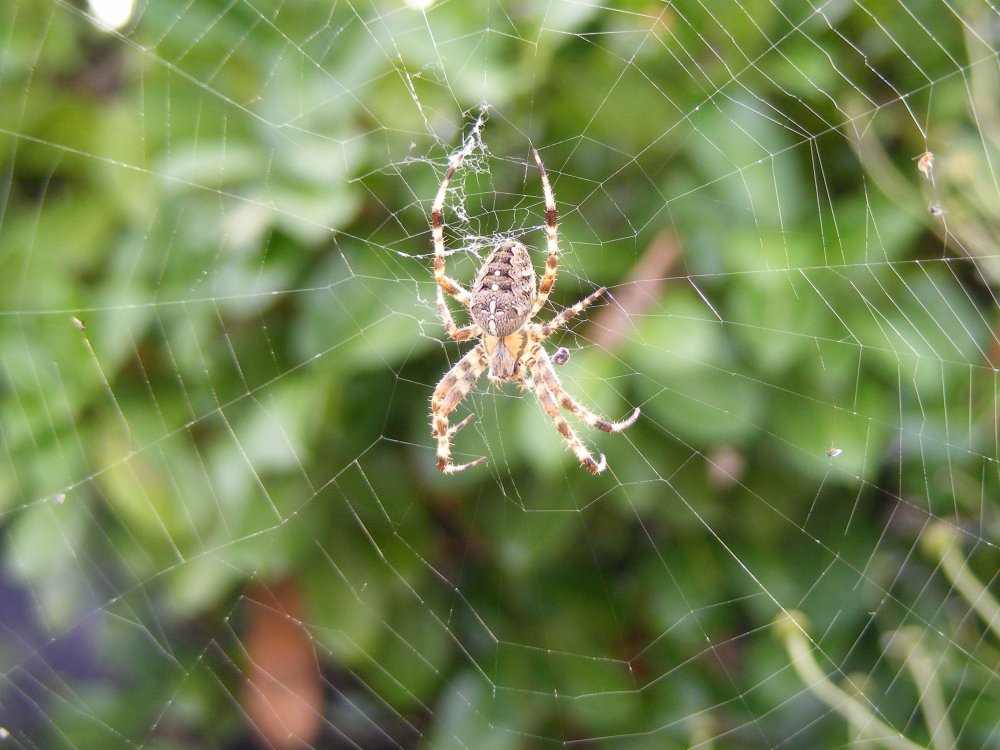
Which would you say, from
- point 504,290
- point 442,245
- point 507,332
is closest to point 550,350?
point 507,332

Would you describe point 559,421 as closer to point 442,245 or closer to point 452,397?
point 452,397

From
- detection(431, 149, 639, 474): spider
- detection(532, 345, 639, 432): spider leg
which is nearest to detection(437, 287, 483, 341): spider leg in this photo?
detection(431, 149, 639, 474): spider

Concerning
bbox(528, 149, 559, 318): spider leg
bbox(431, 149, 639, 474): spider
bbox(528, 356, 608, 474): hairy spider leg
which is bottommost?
bbox(528, 356, 608, 474): hairy spider leg

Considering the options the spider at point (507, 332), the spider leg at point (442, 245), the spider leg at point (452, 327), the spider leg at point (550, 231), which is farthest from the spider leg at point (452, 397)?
the spider leg at point (550, 231)

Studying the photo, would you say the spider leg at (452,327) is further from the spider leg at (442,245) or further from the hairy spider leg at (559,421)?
the hairy spider leg at (559,421)

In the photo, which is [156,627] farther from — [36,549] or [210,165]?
[210,165]

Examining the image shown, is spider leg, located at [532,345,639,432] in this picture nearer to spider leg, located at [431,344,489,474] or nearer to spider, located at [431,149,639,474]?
spider, located at [431,149,639,474]
